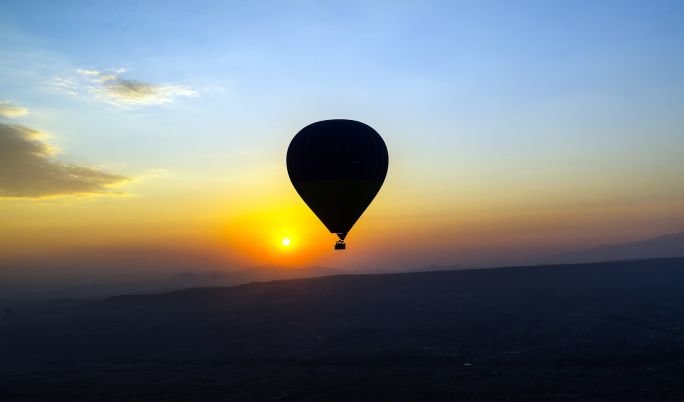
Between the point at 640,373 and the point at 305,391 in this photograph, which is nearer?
the point at 305,391

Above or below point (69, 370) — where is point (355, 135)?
above

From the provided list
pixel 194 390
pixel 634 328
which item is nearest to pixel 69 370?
pixel 194 390

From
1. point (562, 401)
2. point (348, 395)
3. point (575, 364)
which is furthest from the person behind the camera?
point (575, 364)

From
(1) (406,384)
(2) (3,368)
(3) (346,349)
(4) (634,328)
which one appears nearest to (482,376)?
(1) (406,384)

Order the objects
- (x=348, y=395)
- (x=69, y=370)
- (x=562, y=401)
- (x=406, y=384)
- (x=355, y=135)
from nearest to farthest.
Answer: (x=355, y=135) < (x=562, y=401) < (x=348, y=395) < (x=406, y=384) < (x=69, y=370)

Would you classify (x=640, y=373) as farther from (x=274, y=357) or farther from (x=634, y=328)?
(x=274, y=357)

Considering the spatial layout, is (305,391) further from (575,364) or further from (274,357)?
(575,364)
